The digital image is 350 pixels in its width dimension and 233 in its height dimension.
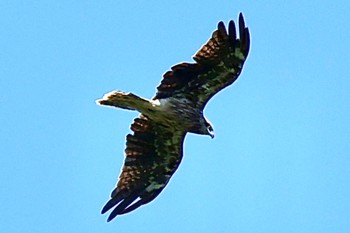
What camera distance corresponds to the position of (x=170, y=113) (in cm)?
1781

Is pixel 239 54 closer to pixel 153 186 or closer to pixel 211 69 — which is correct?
pixel 211 69

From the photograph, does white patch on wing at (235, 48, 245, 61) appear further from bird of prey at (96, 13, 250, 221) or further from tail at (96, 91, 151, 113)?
tail at (96, 91, 151, 113)

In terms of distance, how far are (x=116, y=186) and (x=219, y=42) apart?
2.72 meters

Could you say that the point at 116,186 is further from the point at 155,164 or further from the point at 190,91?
the point at 190,91

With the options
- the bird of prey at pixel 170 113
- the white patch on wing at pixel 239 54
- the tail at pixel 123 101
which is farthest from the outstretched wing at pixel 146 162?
the white patch on wing at pixel 239 54

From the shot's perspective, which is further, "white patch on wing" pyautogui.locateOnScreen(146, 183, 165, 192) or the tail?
"white patch on wing" pyautogui.locateOnScreen(146, 183, 165, 192)

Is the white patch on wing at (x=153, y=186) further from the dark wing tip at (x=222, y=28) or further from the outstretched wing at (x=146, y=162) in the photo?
the dark wing tip at (x=222, y=28)

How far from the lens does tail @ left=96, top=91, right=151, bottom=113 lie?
1738cm

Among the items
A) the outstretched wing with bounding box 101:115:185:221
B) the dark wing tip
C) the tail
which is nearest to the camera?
the dark wing tip

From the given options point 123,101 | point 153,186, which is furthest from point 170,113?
point 153,186

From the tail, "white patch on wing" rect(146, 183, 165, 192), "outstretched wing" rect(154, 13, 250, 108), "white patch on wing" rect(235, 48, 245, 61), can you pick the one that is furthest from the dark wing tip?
"white patch on wing" rect(146, 183, 165, 192)

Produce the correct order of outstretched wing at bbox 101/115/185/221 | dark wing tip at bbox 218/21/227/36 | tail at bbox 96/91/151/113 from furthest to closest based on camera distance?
outstretched wing at bbox 101/115/185/221 < tail at bbox 96/91/151/113 < dark wing tip at bbox 218/21/227/36

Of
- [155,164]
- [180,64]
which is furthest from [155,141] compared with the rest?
[180,64]

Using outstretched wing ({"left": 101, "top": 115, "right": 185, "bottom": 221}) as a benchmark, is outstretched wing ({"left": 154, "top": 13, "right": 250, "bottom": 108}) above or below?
above
